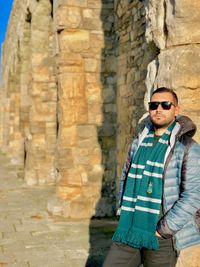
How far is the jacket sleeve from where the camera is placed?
8.20ft

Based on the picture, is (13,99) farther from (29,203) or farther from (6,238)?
(6,238)

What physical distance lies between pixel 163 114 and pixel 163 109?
31 mm

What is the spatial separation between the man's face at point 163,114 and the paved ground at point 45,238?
2.64m

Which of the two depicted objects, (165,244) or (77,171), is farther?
(77,171)

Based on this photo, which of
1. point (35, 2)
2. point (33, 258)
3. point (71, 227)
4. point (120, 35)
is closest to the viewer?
point (33, 258)

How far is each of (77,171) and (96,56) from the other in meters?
2.02

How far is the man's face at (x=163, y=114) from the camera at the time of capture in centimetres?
274

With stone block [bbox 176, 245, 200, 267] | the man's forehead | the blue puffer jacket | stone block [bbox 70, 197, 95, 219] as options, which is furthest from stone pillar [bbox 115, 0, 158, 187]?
the blue puffer jacket

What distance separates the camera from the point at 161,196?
2590 mm

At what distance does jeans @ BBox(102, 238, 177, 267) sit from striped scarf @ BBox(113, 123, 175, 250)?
6 cm

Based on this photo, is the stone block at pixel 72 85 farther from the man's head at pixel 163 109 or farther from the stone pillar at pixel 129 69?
the man's head at pixel 163 109

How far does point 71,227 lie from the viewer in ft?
21.8

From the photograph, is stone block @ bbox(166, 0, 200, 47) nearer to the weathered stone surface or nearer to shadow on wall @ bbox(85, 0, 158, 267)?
the weathered stone surface

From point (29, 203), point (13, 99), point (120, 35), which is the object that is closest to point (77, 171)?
point (29, 203)
